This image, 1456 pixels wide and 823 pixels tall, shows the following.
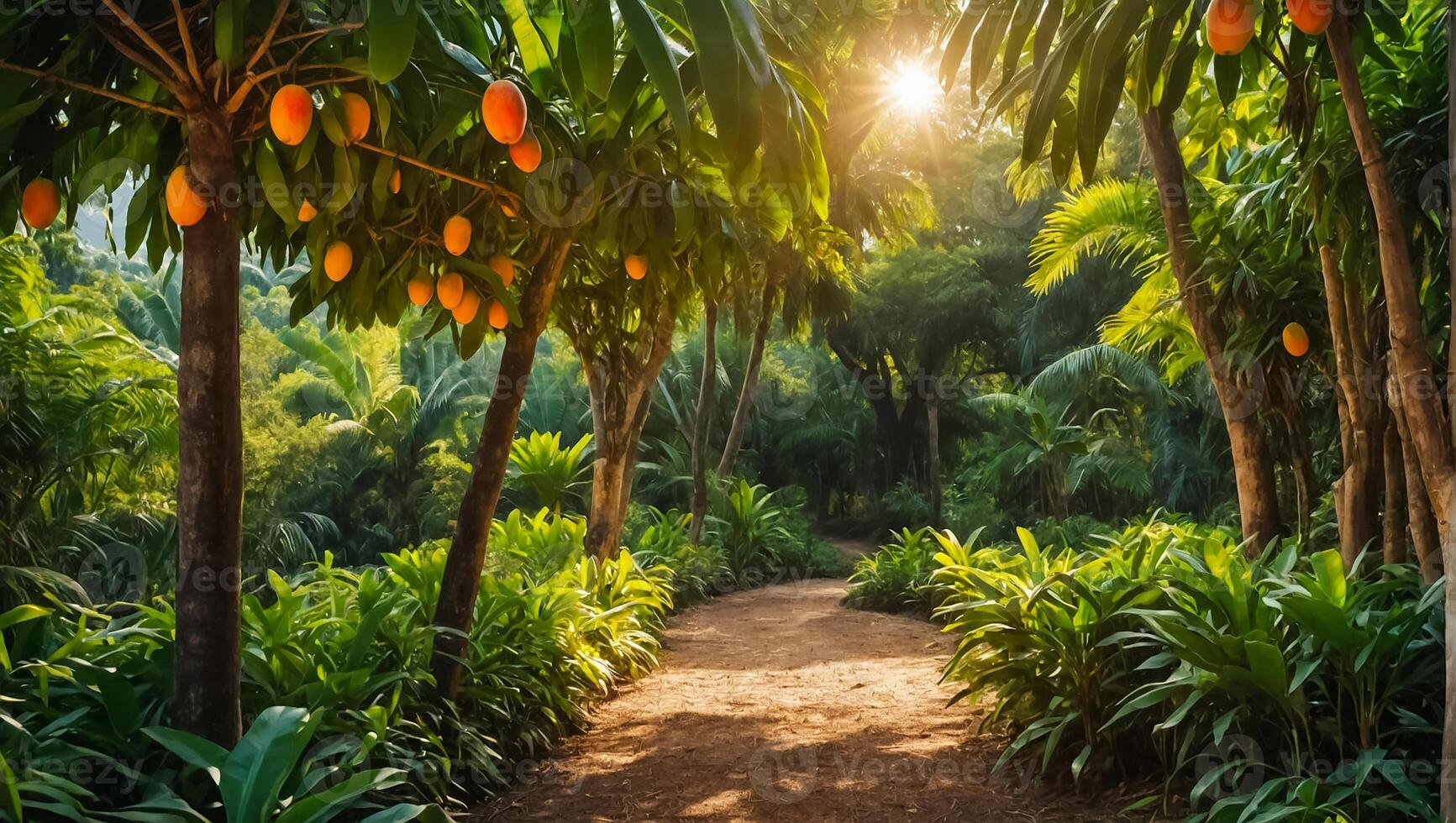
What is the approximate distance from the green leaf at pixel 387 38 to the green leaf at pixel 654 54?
1.11 feet

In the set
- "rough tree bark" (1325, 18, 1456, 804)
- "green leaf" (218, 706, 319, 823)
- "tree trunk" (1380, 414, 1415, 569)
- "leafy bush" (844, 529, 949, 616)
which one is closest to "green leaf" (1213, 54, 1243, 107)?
"rough tree bark" (1325, 18, 1456, 804)

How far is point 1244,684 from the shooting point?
9.82 ft

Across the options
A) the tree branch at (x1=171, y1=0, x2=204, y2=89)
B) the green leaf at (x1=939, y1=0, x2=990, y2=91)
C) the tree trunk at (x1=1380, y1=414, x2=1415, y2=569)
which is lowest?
the tree trunk at (x1=1380, y1=414, x2=1415, y2=569)

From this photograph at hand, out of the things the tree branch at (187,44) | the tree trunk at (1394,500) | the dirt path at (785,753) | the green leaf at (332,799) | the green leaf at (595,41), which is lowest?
the dirt path at (785,753)

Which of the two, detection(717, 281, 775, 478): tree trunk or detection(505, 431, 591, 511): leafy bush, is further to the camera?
detection(717, 281, 775, 478): tree trunk

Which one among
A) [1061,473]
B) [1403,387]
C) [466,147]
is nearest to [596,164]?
[466,147]

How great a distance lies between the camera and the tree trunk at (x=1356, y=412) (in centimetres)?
359

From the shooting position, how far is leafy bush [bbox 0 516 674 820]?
245 cm

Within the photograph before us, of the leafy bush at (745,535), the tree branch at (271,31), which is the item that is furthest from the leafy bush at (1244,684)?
the leafy bush at (745,535)

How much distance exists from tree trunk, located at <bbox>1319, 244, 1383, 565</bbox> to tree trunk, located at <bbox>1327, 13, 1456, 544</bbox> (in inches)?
44.9

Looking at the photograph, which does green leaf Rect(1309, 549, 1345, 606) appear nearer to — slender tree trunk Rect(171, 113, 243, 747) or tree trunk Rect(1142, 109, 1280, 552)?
tree trunk Rect(1142, 109, 1280, 552)

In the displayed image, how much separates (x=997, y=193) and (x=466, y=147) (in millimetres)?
16496

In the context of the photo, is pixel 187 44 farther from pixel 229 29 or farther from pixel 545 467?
pixel 545 467

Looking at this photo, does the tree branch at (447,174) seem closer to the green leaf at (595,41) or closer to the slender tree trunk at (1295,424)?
the green leaf at (595,41)
